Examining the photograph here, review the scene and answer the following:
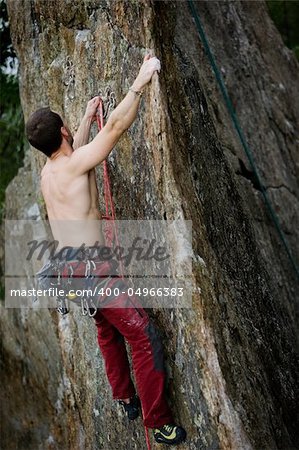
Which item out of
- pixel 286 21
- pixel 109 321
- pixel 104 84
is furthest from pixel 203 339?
pixel 286 21

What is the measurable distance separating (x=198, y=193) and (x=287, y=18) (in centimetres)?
811

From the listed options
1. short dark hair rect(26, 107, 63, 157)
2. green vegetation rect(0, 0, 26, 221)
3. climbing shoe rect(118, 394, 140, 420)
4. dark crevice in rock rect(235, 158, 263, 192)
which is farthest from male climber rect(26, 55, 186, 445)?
green vegetation rect(0, 0, 26, 221)

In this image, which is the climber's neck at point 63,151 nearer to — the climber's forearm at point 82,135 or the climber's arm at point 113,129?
the climber's arm at point 113,129

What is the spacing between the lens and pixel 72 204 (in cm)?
423

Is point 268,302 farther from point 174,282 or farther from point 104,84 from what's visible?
point 104,84

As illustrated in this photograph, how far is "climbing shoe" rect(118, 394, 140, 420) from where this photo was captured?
15.8 ft

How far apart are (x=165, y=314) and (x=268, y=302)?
40.3 inches

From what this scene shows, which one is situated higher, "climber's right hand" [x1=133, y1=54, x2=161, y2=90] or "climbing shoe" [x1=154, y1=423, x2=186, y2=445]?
"climber's right hand" [x1=133, y1=54, x2=161, y2=90]

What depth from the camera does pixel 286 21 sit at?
11617 millimetres

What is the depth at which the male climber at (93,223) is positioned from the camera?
13.7ft

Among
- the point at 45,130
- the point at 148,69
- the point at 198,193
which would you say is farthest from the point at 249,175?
the point at 45,130

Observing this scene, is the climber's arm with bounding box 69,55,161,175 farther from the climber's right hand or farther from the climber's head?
the climber's head

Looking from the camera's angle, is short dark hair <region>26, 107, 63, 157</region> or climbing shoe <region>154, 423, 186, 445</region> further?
climbing shoe <region>154, 423, 186, 445</region>

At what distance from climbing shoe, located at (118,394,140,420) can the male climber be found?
340 millimetres
